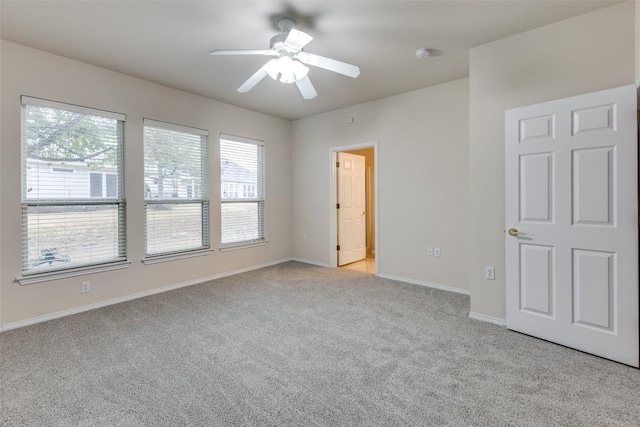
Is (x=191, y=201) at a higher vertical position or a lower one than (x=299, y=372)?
higher

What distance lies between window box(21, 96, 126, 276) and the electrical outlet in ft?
13.6

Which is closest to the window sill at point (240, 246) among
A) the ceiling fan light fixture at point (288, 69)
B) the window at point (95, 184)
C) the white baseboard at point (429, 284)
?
the window at point (95, 184)

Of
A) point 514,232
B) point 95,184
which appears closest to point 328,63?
point 514,232

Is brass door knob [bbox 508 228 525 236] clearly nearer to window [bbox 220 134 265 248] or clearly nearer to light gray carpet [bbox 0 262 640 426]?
light gray carpet [bbox 0 262 640 426]

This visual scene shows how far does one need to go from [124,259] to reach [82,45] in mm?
2332

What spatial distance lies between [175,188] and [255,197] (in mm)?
1448

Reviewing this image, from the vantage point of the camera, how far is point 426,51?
3.04 m

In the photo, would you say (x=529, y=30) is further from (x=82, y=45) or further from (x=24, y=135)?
(x=24, y=135)

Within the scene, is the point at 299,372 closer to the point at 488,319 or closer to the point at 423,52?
the point at 488,319

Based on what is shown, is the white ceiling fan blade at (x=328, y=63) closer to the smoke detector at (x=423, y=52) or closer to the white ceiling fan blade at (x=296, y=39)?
the white ceiling fan blade at (x=296, y=39)

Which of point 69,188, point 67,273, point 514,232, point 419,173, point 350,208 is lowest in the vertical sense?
point 67,273

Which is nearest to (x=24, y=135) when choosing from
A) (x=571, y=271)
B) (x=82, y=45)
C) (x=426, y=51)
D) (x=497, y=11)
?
(x=82, y=45)

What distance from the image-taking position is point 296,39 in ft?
7.47

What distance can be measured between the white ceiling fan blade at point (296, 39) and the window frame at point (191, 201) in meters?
2.49
